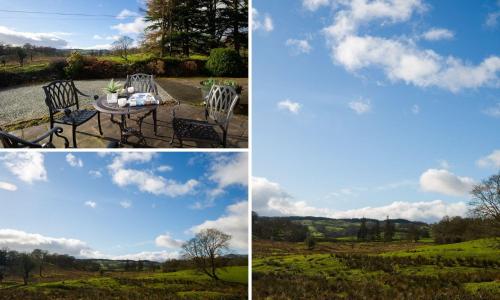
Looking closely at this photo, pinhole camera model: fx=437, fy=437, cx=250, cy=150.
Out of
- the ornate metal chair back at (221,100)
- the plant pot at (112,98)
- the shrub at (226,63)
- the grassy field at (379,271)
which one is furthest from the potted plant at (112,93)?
the shrub at (226,63)

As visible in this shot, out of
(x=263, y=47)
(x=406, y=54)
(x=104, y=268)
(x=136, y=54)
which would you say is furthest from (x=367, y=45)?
(x=136, y=54)

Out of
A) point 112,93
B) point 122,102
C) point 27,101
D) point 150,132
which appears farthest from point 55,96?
point 27,101

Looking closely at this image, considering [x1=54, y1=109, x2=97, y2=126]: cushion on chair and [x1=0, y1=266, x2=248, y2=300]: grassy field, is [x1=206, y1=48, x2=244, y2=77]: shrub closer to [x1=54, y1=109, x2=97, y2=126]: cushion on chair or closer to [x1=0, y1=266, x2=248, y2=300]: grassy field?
[x1=54, y1=109, x2=97, y2=126]: cushion on chair

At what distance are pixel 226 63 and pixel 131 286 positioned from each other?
15.4 ft

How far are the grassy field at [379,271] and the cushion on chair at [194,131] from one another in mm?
2060

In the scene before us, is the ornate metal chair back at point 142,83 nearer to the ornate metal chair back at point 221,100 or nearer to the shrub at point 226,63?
the ornate metal chair back at point 221,100

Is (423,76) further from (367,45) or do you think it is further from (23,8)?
(23,8)

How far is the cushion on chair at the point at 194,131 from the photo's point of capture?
4047 millimetres

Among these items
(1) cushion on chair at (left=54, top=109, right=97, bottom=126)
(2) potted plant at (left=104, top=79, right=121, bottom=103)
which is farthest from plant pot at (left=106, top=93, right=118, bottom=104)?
(1) cushion on chair at (left=54, top=109, right=97, bottom=126)

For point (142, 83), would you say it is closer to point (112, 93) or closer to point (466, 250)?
point (112, 93)

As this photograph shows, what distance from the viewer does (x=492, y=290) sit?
467 centimetres

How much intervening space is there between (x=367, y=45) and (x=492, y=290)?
3.23 metres

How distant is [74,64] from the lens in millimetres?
9367

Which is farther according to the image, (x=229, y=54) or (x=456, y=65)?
(x=229, y=54)
